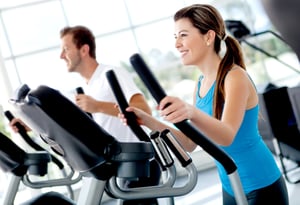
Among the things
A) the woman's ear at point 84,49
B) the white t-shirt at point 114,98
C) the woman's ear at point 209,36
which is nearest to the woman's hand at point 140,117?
the woman's ear at point 209,36

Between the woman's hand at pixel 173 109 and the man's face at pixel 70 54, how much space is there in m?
1.61

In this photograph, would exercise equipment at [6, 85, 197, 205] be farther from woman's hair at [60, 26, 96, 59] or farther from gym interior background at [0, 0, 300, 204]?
gym interior background at [0, 0, 300, 204]

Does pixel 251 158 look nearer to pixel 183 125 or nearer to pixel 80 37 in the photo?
pixel 183 125

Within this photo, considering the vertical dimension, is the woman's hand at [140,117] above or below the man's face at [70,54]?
below

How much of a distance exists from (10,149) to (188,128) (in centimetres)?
109

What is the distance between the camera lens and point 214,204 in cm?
375

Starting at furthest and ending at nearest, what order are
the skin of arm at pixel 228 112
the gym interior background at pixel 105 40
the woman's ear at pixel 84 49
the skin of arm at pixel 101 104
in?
1. the gym interior background at pixel 105 40
2. the woman's ear at pixel 84 49
3. the skin of arm at pixel 101 104
4. the skin of arm at pixel 228 112

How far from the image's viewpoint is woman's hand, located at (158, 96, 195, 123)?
885 mm

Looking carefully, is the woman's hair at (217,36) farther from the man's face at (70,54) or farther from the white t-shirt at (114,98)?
the man's face at (70,54)

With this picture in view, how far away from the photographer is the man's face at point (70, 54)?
2484 millimetres

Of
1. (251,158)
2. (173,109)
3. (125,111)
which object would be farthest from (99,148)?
(251,158)

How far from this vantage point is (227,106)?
134cm

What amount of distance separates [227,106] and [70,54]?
4.58ft

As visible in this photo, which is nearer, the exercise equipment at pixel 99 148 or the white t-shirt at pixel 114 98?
the exercise equipment at pixel 99 148
